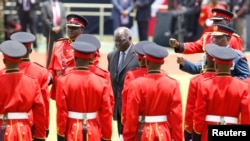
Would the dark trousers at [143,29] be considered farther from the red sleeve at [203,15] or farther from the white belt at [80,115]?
the white belt at [80,115]

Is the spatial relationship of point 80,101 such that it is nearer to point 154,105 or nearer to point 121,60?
point 154,105

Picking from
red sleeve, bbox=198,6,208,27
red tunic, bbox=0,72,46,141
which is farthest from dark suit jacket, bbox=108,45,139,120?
red sleeve, bbox=198,6,208,27

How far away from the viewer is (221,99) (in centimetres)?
1045

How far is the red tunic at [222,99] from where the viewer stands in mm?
10438

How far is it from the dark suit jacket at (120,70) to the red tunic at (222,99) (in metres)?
2.18

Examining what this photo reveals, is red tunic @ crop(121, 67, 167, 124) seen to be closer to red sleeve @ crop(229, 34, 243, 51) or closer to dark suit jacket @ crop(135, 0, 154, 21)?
red sleeve @ crop(229, 34, 243, 51)

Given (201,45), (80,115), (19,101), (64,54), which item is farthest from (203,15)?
(19,101)

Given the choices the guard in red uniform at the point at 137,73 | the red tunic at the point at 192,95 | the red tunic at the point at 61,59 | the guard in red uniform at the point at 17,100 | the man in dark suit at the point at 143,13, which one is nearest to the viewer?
the guard in red uniform at the point at 17,100

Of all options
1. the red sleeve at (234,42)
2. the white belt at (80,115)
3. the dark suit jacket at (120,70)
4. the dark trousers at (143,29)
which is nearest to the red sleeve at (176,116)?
the white belt at (80,115)

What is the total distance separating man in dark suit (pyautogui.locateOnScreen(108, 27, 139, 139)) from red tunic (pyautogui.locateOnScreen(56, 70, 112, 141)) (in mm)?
1826

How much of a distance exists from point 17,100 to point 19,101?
0.02 meters

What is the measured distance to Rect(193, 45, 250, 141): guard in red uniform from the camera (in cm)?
1045

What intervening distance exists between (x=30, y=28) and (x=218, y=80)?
15024 mm

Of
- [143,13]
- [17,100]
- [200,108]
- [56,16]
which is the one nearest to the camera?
[17,100]
